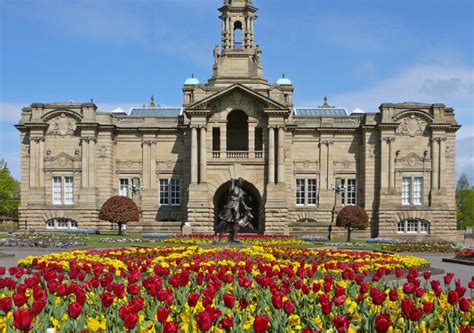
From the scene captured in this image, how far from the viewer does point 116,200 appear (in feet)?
165

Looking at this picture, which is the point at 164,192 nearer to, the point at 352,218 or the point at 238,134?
the point at 238,134

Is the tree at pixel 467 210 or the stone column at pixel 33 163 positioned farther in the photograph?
the tree at pixel 467 210

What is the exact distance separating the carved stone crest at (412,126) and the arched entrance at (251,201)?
1443 centimetres

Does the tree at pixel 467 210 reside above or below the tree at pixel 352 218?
below

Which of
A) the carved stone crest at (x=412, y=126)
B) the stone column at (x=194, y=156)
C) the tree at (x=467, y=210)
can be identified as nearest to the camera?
the stone column at (x=194, y=156)

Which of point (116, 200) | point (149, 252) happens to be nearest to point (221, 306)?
point (149, 252)

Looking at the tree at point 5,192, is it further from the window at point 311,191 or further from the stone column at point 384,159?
the stone column at point 384,159

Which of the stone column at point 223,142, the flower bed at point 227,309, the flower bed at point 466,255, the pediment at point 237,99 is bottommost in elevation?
the flower bed at point 466,255

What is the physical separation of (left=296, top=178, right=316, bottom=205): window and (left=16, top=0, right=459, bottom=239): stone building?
0.09 m

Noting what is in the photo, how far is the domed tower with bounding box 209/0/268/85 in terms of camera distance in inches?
2324

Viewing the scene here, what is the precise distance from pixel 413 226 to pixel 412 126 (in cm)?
917

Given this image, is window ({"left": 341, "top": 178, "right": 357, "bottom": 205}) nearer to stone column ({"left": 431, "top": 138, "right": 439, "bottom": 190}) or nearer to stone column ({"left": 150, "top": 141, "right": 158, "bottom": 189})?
stone column ({"left": 431, "top": 138, "right": 439, "bottom": 190})

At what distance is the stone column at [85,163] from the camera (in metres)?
56.6

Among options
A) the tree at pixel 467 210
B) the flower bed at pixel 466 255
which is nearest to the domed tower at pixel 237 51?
the flower bed at pixel 466 255
